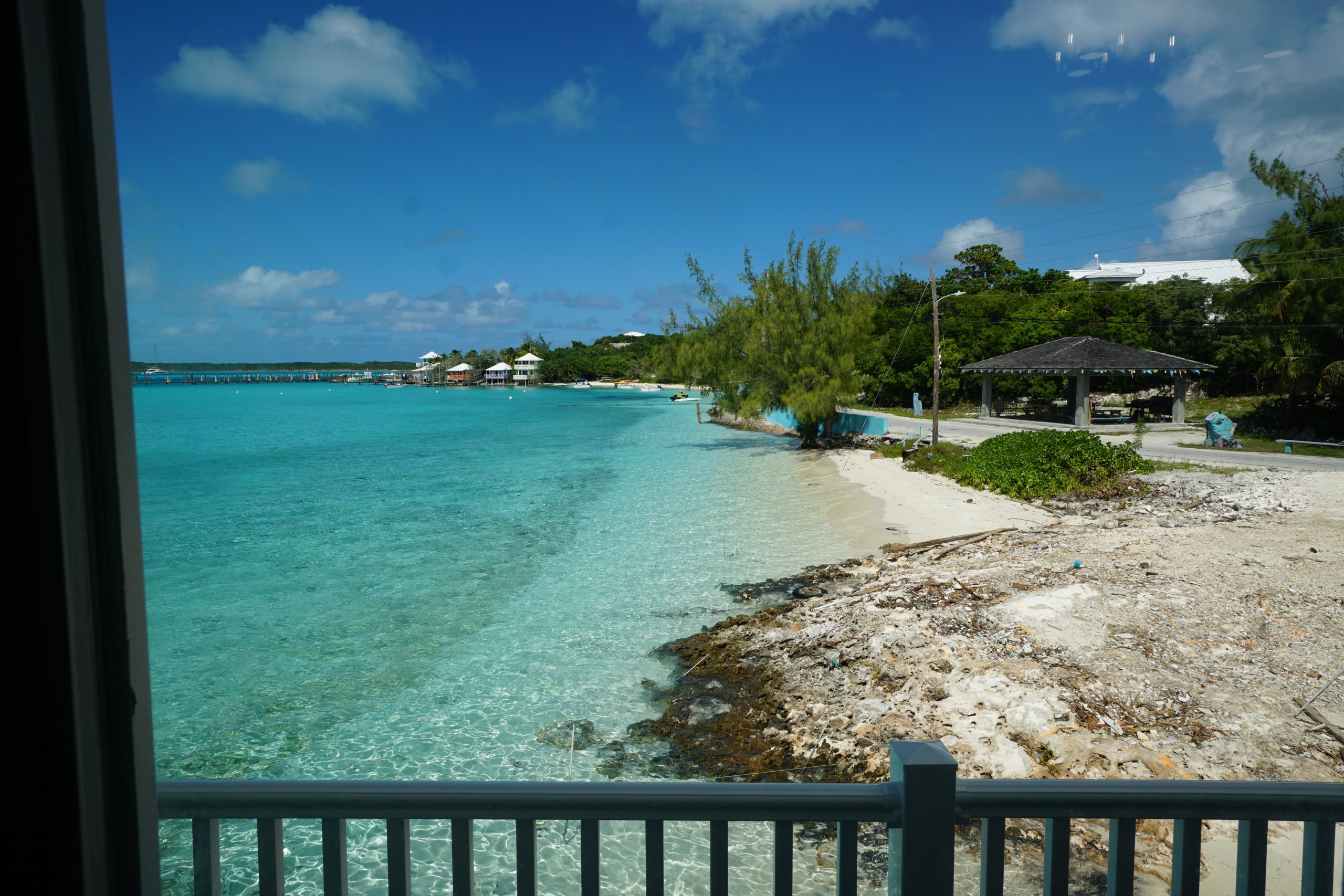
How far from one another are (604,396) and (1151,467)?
8255cm

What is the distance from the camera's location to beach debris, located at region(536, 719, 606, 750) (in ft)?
23.4

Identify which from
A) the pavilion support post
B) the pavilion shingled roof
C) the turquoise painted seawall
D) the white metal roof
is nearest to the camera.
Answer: the pavilion shingled roof

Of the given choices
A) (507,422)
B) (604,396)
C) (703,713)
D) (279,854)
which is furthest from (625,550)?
(604,396)

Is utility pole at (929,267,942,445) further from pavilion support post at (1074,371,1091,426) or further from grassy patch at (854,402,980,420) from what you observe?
grassy patch at (854,402,980,420)

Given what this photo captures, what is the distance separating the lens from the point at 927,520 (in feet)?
49.6

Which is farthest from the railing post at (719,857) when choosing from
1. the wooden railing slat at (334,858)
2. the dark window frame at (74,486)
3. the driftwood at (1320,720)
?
the driftwood at (1320,720)

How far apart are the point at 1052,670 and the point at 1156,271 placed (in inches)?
2565

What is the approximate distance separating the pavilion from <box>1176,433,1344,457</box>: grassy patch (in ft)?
15.6

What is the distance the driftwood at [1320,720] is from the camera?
18.3ft

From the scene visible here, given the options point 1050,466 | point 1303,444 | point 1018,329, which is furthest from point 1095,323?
point 1050,466

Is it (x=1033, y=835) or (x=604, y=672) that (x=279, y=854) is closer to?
(x=1033, y=835)

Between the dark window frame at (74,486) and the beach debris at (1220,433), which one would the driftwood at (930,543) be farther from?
the dark window frame at (74,486)

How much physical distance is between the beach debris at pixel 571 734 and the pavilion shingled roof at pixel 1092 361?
82.3 ft

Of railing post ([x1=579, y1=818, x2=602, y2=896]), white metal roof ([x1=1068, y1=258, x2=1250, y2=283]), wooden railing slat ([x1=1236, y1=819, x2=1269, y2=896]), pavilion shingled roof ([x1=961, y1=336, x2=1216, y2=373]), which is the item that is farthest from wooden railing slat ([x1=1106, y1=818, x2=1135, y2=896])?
white metal roof ([x1=1068, y1=258, x2=1250, y2=283])
